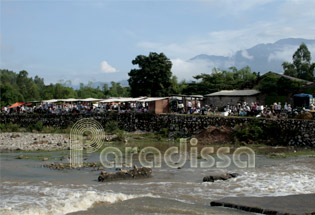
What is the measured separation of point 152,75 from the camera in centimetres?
5522

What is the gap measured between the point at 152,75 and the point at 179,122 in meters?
20.1

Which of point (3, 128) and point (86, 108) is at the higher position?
point (86, 108)

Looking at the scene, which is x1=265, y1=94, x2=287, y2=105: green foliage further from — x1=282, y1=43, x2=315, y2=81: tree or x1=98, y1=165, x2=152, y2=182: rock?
x1=98, y1=165, x2=152, y2=182: rock

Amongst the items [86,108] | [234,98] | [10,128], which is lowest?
[10,128]

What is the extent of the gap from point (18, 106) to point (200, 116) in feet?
106

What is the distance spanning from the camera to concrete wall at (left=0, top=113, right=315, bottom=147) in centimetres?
2845

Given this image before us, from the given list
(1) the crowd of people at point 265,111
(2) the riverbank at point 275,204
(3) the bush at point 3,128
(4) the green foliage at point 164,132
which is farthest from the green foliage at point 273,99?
(3) the bush at point 3,128

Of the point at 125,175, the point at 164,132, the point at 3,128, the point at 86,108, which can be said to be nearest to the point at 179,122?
the point at 164,132

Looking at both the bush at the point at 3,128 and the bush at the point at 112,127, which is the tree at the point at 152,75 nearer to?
the bush at the point at 112,127

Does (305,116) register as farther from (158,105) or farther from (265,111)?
(158,105)

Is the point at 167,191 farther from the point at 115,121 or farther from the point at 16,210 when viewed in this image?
the point at 115,121

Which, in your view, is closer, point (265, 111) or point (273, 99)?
point (265, 111)

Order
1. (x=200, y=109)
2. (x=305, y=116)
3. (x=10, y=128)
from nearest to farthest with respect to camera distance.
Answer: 1. (x=305, y=116)
2. (x=200, y=109)
3. (x=10, y=128)

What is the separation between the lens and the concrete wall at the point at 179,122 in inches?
1120
